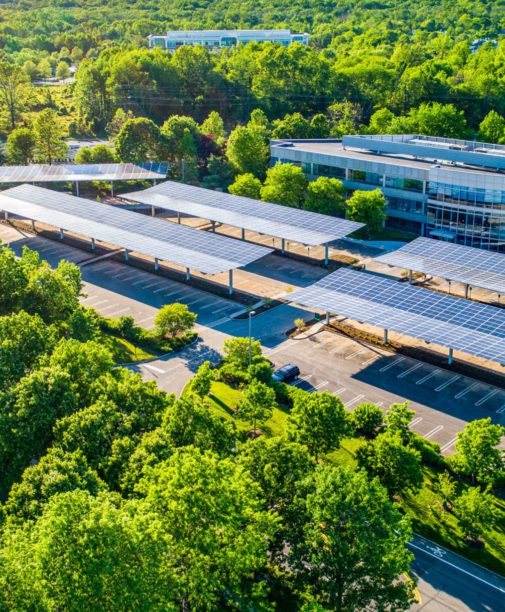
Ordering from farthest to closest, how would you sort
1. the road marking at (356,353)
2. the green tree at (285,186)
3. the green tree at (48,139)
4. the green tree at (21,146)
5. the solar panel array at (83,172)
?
the green tree at (48,139) → the green tree at (21,146) → the solar panel array at (83,172) → the green tree at (285,186) → the road marking at (356,353)

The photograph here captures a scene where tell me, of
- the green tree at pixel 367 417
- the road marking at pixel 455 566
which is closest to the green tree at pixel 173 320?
the green tree at pixel 367 417

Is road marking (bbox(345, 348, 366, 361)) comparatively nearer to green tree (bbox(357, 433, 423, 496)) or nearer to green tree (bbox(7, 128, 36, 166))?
green tree (bbox(357, 433, 423, 496))

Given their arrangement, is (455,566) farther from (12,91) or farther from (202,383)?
(12,91)

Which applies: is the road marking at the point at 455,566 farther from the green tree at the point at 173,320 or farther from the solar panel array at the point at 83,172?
the solar panel array at the point at 83,172

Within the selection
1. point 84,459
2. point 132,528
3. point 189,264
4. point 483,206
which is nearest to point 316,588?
point 132,528

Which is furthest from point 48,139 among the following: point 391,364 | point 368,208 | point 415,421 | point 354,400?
point 415,421
